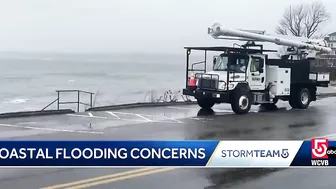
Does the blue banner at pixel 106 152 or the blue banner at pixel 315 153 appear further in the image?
the blue banner at pixel 315 153

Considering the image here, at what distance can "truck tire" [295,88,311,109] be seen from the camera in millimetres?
20969

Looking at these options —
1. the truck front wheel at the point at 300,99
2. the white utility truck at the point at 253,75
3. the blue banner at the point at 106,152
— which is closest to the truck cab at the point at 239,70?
the white utility truck at the point at 253,75

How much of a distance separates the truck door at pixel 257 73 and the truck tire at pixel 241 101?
67cm

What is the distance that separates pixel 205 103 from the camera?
19812mm

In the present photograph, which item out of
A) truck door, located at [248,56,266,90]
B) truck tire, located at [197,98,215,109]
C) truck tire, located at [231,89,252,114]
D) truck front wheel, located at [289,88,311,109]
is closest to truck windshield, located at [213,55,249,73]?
truck door, located at [248,56,266,90]

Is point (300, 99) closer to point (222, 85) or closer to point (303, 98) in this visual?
point (303, 98)

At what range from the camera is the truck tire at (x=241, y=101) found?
720 inches

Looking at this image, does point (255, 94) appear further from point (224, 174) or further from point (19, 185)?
point (19, 185)

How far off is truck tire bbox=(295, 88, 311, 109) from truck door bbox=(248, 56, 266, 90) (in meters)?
2.18

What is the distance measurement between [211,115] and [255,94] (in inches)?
108

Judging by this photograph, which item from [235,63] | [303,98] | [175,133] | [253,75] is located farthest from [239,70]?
[175,133]

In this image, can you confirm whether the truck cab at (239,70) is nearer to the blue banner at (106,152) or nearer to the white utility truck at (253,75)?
the white utility truck at (253,75)

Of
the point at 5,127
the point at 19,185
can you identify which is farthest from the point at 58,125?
the point at 19,185

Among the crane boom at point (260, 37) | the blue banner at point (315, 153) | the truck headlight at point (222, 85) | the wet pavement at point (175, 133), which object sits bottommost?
the wet pavement at point (175, 133)
